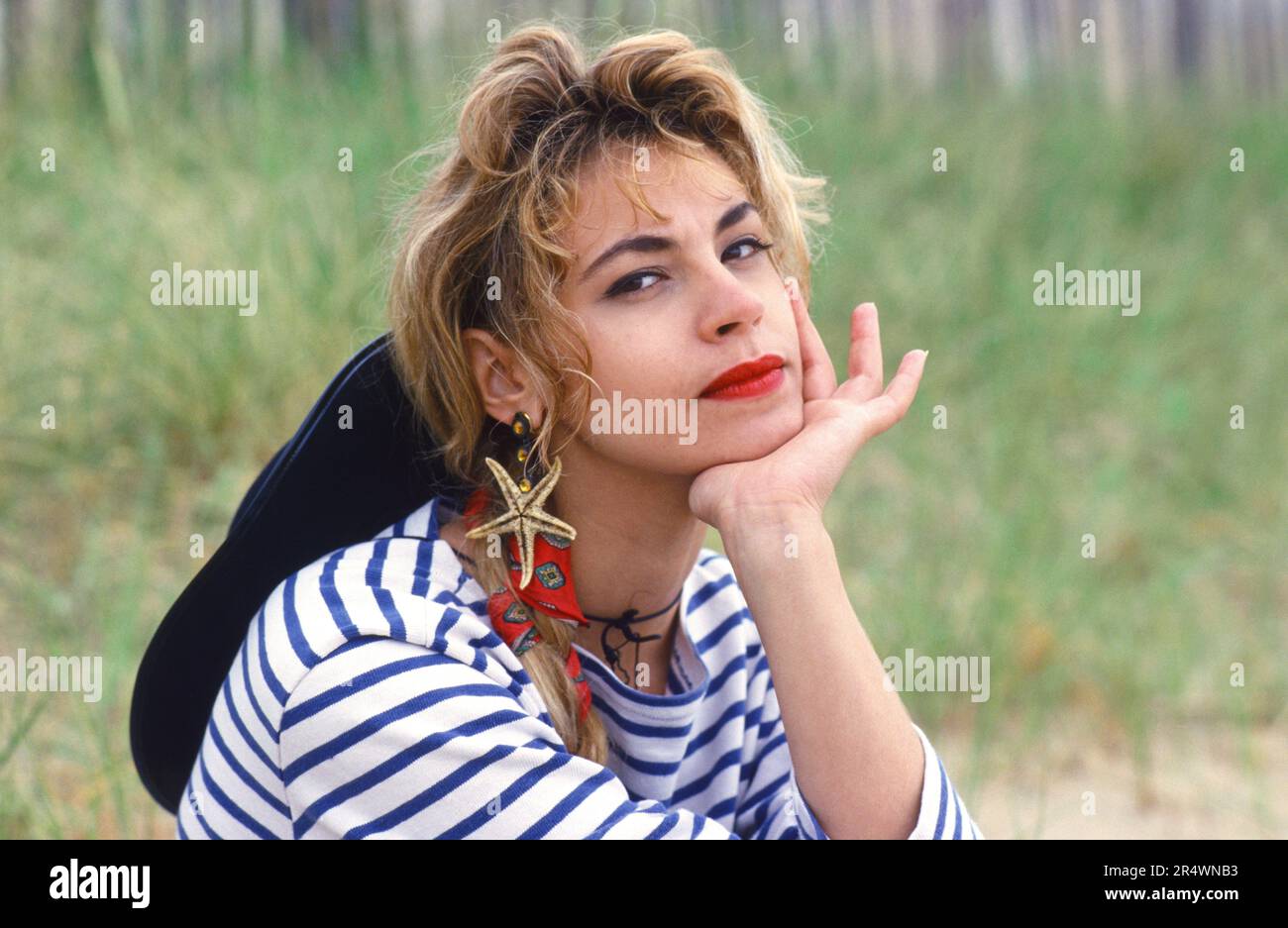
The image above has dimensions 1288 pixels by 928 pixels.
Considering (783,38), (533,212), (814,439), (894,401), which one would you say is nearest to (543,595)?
(814,439)

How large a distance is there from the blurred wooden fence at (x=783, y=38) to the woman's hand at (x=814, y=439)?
220 centimetres

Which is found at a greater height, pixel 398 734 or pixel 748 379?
pixel 748 379

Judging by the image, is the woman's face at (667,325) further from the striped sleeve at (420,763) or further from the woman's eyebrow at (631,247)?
the striped sleeve at (420,763)

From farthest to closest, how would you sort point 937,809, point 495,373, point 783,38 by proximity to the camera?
point 783,38 → point 495,373 → point 937,809

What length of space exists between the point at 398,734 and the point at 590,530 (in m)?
0.59

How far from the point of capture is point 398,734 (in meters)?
1.87

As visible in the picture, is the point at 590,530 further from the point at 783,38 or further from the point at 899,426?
the point at 783,38

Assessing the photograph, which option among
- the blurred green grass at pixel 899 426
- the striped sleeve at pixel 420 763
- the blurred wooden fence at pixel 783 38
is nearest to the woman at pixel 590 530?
the striped sleeve at pixel 420 763

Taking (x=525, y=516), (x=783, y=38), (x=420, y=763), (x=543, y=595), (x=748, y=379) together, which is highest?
(x=783, y=38)

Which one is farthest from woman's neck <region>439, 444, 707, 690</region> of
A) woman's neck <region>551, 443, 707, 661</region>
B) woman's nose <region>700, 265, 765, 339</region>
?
woman's nose <region>700, 265, 765, 339</region>

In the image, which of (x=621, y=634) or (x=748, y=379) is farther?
(x=621, y=634)

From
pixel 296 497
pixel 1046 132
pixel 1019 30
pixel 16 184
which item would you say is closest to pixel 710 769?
pixel 296 497

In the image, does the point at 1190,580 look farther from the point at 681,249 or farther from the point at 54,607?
the point at 54,607

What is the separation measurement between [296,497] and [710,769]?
937 mm
